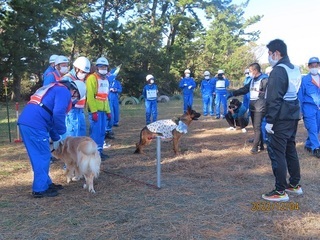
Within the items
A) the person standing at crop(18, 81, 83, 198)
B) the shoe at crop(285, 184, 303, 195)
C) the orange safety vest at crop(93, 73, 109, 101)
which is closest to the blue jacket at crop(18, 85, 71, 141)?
the person standing at crop(18, 81, 83, 198)

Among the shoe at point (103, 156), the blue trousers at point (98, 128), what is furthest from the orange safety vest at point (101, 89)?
the shoe at point (103, 156)

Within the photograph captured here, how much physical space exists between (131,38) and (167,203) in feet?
95.4

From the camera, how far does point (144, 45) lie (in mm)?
33688

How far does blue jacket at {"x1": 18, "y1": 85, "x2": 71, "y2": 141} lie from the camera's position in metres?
4.87

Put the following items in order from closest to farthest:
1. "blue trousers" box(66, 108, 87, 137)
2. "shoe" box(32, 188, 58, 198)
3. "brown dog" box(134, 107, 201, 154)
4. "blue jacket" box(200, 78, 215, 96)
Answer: "shoe" box(32, 188, 58, 198) → "blue trousers" box(66, 108, 87, 137) → "brown dog" box(134, 107, 201, 154) → "blue jacket" box(200, 78, 215, 96)

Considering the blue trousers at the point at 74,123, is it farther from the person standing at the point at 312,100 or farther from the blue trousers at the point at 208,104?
the blue trousers at the point at 208,104

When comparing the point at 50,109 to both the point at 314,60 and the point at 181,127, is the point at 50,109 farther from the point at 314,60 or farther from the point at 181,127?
the point at 314,60

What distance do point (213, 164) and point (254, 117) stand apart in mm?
1611

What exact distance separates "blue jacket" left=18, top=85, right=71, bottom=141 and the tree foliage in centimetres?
1971

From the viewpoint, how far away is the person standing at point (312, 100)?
24.5 feet

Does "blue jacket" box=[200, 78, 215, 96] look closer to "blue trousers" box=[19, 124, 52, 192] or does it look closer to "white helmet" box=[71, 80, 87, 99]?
"white helmet" box=[71, 80, 87, 99]

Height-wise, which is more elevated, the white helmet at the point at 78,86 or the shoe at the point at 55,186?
the white helmet at the point at 78,86

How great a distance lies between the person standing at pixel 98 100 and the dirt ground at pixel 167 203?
739mm

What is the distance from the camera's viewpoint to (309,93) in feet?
24.5
